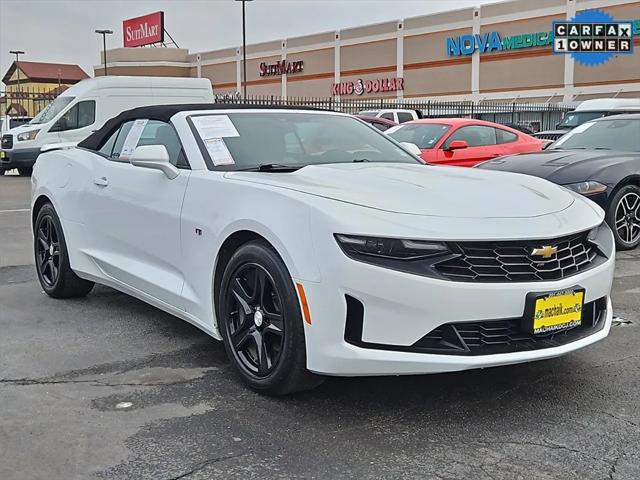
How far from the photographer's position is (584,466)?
293 centimetres

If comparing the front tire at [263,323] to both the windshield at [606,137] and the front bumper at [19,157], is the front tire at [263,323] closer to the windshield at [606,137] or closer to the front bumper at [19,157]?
the windshield at [606,137]

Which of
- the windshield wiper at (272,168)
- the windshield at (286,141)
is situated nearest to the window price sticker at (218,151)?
the windshield at (286,141)

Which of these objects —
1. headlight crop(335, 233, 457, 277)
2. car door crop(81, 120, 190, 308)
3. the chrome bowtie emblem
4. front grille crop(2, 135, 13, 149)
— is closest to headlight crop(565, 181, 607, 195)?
the chrome bowtie emblem

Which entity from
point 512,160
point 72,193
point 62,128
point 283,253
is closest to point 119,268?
point 72,193

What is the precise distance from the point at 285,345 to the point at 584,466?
1.33 m

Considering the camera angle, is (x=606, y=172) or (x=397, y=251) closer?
(x=397, y=251)

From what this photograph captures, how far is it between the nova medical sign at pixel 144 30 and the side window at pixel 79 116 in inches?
1924

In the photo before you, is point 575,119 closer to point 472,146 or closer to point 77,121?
point 472,146

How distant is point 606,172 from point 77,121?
1441 centimetres

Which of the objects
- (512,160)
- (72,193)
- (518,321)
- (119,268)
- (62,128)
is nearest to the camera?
(518,321)

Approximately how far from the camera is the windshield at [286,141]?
433 centimetres

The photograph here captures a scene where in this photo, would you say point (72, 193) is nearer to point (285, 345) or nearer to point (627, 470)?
point (285, 345)

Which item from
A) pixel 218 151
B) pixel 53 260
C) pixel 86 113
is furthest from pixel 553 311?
pixel 86 113

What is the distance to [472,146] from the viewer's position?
12102 millimetres
